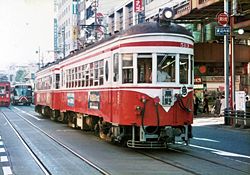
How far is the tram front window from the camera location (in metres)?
14.4

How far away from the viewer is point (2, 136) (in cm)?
2036

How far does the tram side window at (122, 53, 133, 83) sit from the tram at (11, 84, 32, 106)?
54655 millimetres

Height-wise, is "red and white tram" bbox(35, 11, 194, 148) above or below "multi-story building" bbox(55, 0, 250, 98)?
below

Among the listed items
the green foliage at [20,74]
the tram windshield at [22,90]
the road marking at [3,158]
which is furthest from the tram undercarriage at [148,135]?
the green foliage at [20,74]

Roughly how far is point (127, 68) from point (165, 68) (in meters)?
1.05

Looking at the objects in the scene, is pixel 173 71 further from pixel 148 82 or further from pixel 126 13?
pixel 126 13

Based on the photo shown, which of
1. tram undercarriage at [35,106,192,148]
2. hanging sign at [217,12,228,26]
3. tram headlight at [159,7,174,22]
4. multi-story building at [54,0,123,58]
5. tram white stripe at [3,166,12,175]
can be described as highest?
multi-story building at [54,0,123,58]

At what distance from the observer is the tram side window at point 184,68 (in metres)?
14.7

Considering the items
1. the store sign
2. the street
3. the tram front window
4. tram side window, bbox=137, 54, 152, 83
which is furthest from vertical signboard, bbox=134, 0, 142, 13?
tram side window, bbox=137, 54, 152, 83

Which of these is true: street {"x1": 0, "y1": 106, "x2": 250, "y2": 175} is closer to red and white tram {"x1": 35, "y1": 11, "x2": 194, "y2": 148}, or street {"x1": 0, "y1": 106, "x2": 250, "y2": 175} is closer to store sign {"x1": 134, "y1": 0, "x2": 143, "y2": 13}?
red and white tram {"x1": 35, "y1": 11, "x2": 194, "y2": 148}

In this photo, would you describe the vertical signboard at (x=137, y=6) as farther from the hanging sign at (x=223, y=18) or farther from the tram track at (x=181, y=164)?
the tram track at (x=181, y=164)

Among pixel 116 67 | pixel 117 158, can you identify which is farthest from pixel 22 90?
pixel 117 158

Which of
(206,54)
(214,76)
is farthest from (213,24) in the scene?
(214,76)

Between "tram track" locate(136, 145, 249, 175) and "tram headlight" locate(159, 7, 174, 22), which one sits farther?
"tram headlight" locate(159, 7, 174, 22)
